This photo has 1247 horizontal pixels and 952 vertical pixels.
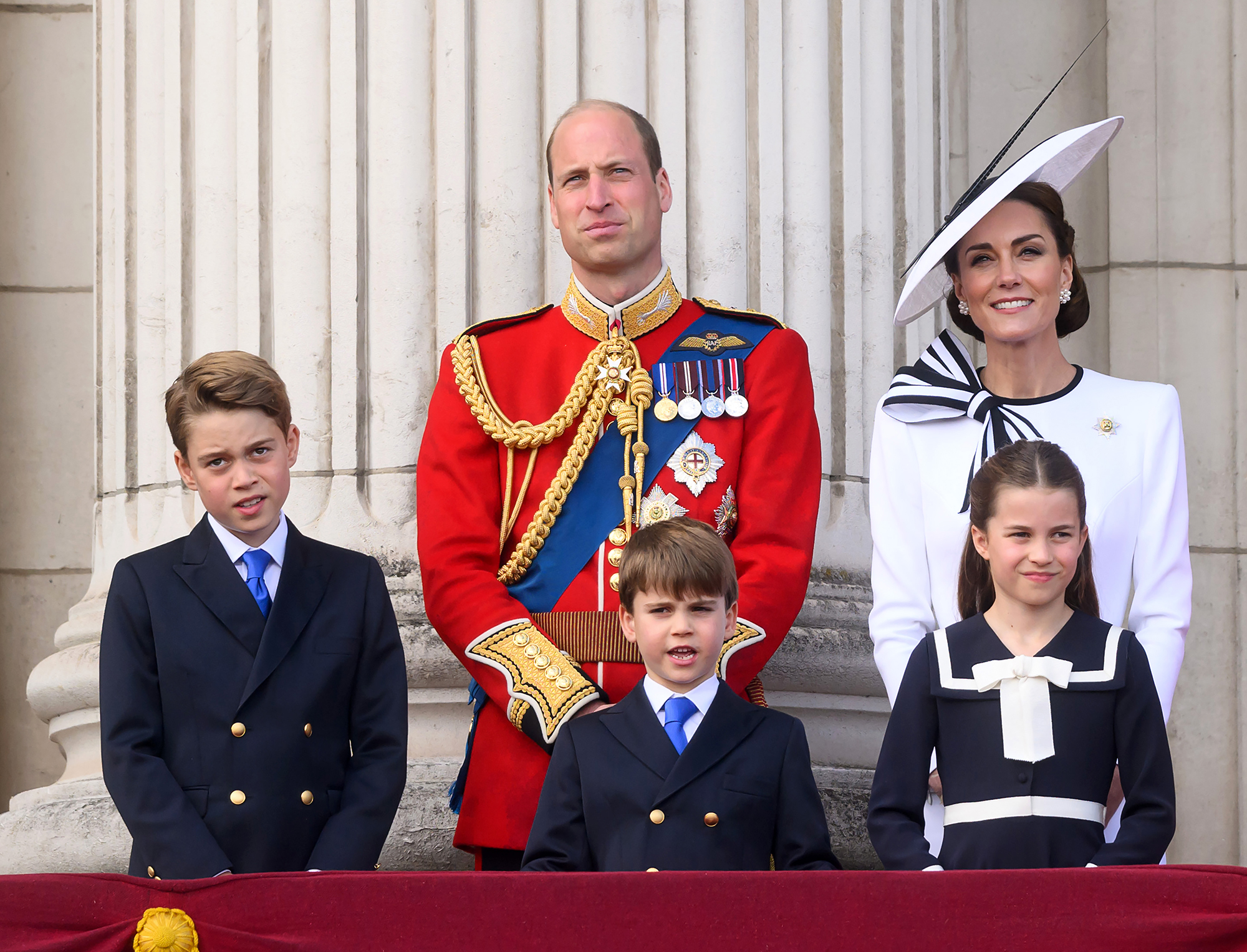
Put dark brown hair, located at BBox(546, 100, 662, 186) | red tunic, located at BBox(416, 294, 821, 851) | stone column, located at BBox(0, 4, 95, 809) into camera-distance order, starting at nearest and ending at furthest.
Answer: red tunic, located at BBox(416, 294, 821, 851) → dark brown hair, located at BBox(546, 100, 662, 186) → stone column, located at BBox(0, 4, 95, 809)

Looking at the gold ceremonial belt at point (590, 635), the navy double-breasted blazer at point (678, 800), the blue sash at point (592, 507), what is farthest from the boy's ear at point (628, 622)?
the blue sash at point (592, 507)

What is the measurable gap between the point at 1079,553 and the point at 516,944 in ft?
3.98

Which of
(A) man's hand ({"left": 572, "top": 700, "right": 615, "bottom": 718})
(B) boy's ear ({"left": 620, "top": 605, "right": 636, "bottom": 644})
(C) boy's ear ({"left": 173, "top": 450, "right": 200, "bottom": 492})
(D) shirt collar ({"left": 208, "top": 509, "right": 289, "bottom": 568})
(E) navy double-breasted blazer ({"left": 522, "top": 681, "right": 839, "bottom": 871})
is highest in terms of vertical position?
(C) boy's ear ({"left": 173, "top": 450, "right": 200, "bottom": 492})

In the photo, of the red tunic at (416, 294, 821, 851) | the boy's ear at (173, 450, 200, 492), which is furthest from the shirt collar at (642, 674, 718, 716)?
the boy's ear at (173, 450, 200, 492)

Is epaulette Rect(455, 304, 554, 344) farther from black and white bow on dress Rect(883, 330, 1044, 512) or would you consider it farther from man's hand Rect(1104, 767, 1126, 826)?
man's hand Rect(1104, 767, 1126, 826)

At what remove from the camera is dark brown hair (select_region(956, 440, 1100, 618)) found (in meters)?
2.76

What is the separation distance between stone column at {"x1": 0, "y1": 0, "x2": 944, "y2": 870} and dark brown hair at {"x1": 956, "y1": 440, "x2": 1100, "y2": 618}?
113 centimetres

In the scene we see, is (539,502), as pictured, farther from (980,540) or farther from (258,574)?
(980,540)

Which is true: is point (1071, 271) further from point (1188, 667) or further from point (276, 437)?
point (1188, 667)

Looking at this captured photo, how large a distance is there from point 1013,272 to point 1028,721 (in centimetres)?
97

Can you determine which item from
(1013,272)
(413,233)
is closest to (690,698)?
(1013,272)

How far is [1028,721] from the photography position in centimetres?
265

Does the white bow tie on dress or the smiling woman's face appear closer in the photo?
the white bow tie on dress

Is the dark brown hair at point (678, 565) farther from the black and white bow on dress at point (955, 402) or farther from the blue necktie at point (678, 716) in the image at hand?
the black and white bow on dress at point (955, 402)
